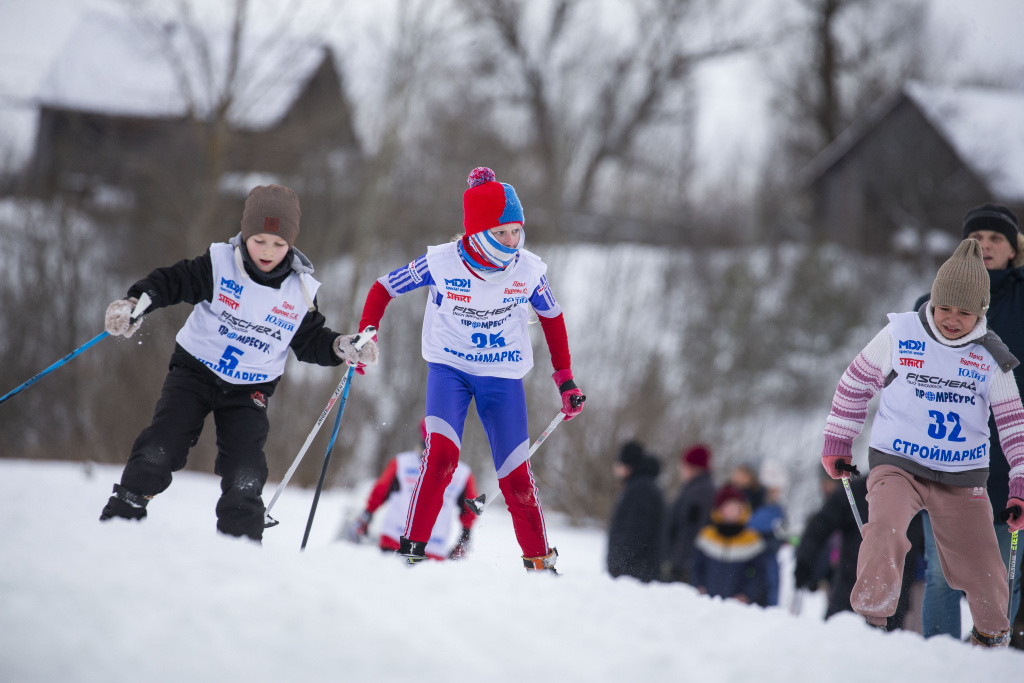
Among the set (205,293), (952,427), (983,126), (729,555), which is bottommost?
(729,555)

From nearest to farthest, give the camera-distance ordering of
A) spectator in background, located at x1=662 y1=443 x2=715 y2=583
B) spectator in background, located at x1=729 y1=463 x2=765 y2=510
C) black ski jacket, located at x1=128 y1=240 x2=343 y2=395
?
black ski jacket, located at x1=128 y1=240 x2=343 y2=395, spectator in background, located at x1=662 y1=443 x2=715 y2=583, spectator in background, located at x1=729 y1=463 x2=765 y2=510

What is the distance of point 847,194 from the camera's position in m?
27.8

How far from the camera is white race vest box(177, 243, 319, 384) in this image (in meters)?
4.00

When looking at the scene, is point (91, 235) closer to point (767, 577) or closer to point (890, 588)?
point (767, 577)

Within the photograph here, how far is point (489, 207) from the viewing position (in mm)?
4059

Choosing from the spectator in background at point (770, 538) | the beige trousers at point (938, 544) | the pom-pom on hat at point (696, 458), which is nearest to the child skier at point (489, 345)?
the beige trousers at point (938, 544)

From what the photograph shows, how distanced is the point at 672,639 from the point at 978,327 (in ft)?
6.94

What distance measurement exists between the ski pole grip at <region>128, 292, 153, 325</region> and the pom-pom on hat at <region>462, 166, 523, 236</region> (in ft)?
4.91

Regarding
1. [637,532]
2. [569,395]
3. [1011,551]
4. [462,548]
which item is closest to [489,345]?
[569,395]

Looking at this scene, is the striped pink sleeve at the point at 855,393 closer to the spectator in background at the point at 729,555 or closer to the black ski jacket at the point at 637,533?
the black ski jacket at the point at 637,533

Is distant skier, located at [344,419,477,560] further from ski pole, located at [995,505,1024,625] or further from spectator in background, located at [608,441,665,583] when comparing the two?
ski pole, located at [995,505,1024,625]

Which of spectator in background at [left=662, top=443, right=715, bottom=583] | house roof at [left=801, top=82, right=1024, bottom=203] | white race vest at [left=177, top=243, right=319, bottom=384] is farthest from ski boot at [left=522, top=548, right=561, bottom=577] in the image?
house roof at [left=801, top=82, right=1024, bottom=203]

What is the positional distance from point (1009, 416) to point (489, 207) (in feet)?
8.37

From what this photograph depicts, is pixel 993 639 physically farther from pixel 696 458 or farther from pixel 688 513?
pixel 696 458
